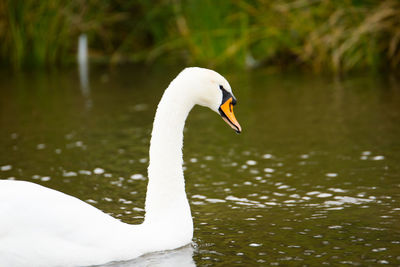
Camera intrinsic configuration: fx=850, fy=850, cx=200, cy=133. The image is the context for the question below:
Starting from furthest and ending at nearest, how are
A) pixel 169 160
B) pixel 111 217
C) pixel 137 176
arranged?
pixel 137 176, pixel 169 160, pixel 111 217

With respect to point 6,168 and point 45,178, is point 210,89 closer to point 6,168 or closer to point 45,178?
point 45,178

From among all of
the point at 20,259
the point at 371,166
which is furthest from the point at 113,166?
the point at 20,259

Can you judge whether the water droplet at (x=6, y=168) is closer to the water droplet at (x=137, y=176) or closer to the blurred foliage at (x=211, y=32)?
the water droplet at (x=137, y=176)

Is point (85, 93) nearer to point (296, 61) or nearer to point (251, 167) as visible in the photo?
point (296, 61)

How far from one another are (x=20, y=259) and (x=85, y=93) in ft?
31.8

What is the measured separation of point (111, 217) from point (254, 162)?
333 cm

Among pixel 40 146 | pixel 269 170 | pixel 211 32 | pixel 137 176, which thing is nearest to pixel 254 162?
pixel 269 170

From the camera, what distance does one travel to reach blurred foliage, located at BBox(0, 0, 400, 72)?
14.2 metres

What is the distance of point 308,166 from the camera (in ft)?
26.5

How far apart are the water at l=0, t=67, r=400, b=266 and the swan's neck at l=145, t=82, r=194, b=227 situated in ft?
1.00

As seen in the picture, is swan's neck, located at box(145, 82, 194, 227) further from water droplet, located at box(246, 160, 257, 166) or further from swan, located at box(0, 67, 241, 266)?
water droplet, located at box(246, 160, 257, 166)

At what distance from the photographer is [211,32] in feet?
51.4

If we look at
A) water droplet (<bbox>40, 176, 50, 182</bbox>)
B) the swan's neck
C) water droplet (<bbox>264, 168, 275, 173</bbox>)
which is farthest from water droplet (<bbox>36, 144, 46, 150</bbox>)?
the swan's neck

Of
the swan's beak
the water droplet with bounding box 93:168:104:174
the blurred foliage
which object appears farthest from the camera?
the blurred foliage
